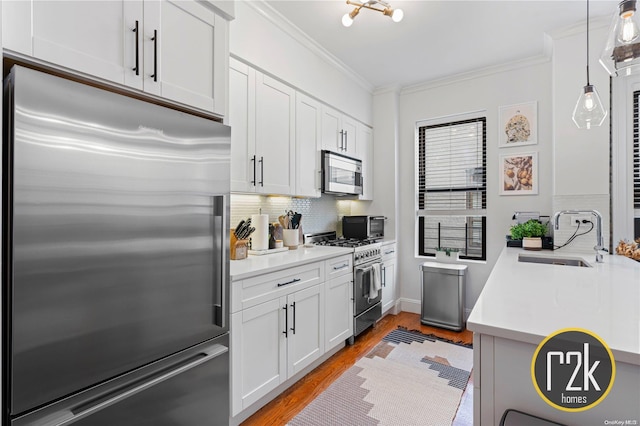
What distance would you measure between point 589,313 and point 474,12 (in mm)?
2478

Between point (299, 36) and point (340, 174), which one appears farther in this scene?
point (340, 174)

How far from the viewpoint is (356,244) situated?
→ 3.21m

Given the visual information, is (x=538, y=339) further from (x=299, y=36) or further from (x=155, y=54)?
(x=299, y=36)

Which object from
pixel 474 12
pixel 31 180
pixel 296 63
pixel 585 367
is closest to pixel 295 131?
pixel 296 63

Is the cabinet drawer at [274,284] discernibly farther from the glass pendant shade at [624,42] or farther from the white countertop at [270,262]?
the glass pendant shade at [624,42]

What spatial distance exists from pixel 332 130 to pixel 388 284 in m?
1.92

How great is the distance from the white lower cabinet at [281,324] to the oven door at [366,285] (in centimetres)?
22

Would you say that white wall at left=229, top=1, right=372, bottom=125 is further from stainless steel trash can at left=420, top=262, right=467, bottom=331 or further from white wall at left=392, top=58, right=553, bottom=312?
stainless steel trash can at left=420, top=262, right=467, bottom=331

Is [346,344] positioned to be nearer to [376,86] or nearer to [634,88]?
[376,86]

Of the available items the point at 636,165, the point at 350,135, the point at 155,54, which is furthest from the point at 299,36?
the point at 636,165

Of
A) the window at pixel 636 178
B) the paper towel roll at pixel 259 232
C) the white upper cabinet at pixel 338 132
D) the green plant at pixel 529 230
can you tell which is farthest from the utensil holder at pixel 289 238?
the window at pixel 636 178

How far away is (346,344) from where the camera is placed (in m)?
3.04

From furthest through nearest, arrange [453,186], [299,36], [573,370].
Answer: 1. [453,186]
2. [299,36]
3. [573,370]

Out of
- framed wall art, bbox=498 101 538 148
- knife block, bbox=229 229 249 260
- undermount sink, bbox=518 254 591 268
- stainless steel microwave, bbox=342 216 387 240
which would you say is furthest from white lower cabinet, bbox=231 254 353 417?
framed wall art, bbox=498 101 538 148
